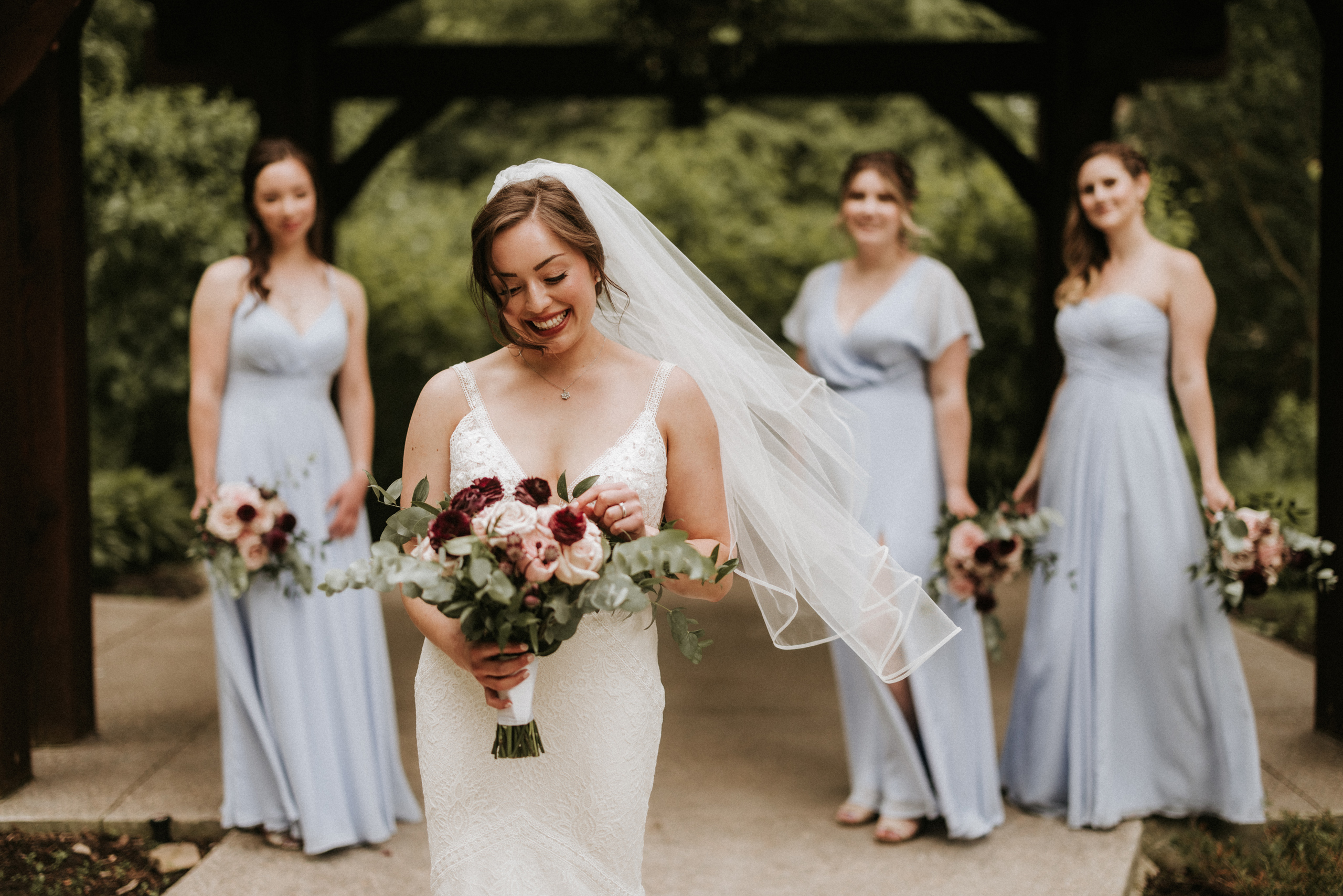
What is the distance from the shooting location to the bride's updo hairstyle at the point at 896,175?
421cm

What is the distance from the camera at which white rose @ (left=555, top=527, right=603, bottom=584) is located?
2.06 meters

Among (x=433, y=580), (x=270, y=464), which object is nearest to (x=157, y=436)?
(x=270, y=464)

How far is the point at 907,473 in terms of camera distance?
168 inches

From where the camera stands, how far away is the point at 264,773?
4078 mm

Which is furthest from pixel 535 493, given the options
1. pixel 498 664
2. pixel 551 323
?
pixel 551 323

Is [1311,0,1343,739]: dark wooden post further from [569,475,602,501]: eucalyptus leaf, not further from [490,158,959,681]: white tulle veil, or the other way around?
[569,475,602,501]: eucalyptus leaf

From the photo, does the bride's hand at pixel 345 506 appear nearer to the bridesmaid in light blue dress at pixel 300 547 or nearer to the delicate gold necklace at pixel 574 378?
the bridesmaid in light blue dress at pixel 300 547

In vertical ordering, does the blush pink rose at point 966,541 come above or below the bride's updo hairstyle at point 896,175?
below

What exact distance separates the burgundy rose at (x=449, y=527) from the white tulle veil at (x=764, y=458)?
2.63ft

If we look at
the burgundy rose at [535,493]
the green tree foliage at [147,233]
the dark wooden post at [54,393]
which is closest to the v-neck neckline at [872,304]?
the burgundy rose at [535,493]

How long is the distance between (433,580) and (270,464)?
2.24 m

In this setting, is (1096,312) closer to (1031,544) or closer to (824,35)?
(1031,544)

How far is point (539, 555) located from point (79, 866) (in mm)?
2733

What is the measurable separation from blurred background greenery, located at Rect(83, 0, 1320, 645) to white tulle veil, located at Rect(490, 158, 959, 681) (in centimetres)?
525
